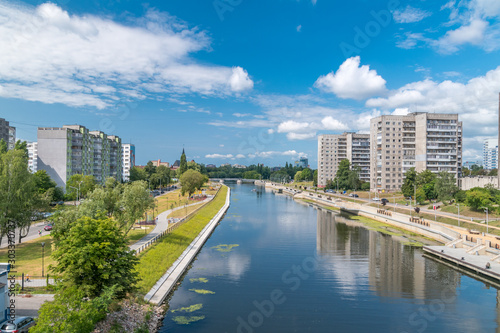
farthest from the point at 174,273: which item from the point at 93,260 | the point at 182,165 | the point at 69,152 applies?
the point at 182,165

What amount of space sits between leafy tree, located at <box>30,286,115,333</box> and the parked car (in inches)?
Answer: 65.8

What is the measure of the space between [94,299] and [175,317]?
8.16 metres

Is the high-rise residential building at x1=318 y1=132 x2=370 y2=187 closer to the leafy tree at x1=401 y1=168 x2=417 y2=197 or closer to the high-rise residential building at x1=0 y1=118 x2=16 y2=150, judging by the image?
the leafy tree at x1=401 y1=168 x2=417 y2=197

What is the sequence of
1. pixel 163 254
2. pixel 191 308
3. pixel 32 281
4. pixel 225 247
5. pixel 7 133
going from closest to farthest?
1. pixel 191 308
2. pixel 32 281
3. pixel 163 254
4. pixel 225 247
5. pixel 7 133

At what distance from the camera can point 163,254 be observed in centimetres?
4066

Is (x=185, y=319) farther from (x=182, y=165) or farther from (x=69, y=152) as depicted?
(x=182, y=165)

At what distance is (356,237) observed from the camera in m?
63.0

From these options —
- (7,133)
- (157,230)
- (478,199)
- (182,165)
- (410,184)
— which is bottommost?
(157,230)

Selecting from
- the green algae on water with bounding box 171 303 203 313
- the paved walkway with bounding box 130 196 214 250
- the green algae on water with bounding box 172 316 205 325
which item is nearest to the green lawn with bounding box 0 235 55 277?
the paved walkway with bounding box 130 196 214 250

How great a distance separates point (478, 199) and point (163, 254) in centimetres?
5986

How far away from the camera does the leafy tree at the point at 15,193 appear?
40438 mm

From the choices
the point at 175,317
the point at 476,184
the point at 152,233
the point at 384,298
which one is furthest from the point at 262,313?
the point at 476,184

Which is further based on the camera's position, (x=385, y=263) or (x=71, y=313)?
(x=385, y=263)

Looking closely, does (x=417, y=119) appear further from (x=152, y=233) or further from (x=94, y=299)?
(x=94, y=299)
